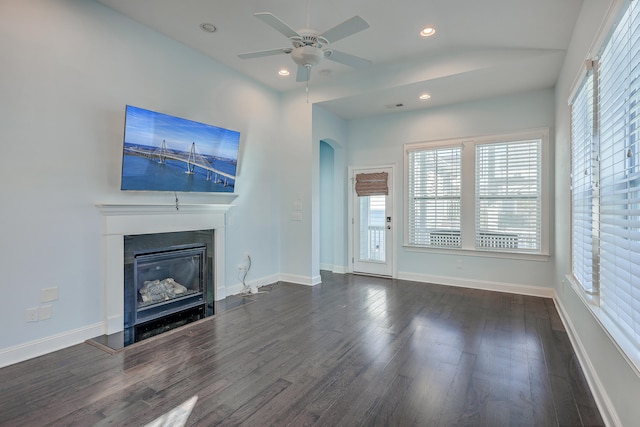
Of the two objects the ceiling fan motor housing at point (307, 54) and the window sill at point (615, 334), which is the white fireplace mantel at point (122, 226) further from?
the window sill at point (615, 334)

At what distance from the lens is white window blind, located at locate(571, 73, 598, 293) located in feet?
8.08

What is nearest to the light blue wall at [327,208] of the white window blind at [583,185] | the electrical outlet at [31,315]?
the white window blind at [583,185]

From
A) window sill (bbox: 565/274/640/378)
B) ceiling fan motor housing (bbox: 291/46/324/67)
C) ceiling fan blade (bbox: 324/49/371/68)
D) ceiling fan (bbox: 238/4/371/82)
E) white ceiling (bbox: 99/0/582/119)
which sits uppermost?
white ceiling (bbox: 99/0/582/119)

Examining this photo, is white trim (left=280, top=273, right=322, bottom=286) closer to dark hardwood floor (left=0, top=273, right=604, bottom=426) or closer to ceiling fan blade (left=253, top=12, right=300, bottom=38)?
dark hardwood floor (left=0, top=273, right=604, bottom=426)

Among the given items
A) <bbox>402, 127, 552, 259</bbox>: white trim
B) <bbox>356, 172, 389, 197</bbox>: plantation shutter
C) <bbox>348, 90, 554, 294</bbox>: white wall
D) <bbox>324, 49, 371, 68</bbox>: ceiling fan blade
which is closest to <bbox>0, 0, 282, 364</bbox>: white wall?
<bbox>324, 49, 371, 68</bbox>: ceiling fan blade

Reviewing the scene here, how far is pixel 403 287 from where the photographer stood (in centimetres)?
514

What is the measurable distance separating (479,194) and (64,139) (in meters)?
5.36

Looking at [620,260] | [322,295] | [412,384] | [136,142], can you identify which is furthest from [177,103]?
[620,260]

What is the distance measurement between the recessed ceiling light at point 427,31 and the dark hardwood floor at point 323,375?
327 centimetres

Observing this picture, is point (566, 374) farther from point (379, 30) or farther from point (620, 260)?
point (379, 30)

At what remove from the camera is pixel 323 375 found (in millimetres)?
2455

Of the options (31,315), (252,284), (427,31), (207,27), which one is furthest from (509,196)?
(31,315)

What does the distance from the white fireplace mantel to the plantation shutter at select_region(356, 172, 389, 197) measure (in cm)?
301

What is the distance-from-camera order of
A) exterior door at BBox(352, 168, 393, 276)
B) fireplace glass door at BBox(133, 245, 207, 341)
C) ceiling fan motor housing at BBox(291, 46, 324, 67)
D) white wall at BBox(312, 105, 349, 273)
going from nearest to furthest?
ceiling fan motor housing at BBox(291, 46, 324, 67) → fireplace glass door at BBox(133, 245, 207, 341) → exterior door at BBox(352, 168, 393, 276) → white wall at BBox(312, 105, 349, 273)
